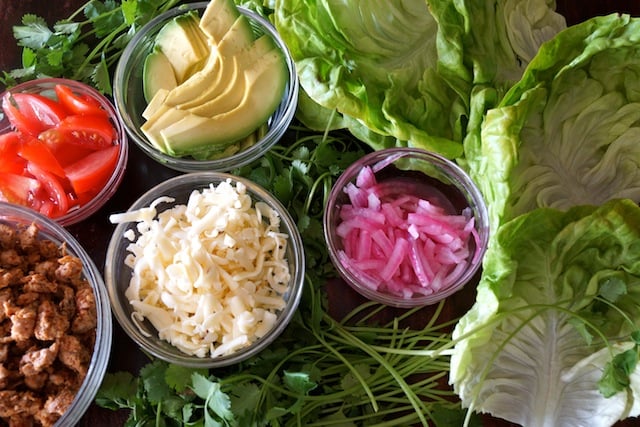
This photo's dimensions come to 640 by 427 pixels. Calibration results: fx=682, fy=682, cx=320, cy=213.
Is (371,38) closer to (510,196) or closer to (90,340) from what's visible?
(510,196)

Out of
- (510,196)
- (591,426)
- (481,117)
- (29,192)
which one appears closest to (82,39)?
(29,192)

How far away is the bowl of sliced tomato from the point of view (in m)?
1.50

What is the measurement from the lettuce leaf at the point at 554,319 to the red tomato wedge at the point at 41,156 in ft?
3.02

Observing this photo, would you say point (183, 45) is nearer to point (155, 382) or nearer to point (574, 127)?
point (155, 382)

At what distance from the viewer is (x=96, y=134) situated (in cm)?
155

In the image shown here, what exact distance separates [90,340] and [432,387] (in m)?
0.71

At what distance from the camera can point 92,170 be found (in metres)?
1.51

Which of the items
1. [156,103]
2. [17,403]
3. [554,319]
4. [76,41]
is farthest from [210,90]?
[554,319]

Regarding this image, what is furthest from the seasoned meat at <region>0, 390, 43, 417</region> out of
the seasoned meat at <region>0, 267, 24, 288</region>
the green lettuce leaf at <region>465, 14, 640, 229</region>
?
the green lettuce leaf at <region>465, 14, 640, 229</region>

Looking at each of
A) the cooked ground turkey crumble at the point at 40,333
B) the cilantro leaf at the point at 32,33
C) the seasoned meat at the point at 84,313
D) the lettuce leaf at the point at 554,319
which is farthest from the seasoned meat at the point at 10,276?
the lettuce leaf at the point at 554,319

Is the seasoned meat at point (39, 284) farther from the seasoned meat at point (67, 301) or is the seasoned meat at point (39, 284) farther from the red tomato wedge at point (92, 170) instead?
the red tomato wedge at point (92, 170)

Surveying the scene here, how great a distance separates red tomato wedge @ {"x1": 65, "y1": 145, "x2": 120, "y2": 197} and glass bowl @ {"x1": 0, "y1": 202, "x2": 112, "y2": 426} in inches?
4.9

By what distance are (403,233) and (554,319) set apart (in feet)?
1.18

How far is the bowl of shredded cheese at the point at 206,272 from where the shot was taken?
4.47 feet
